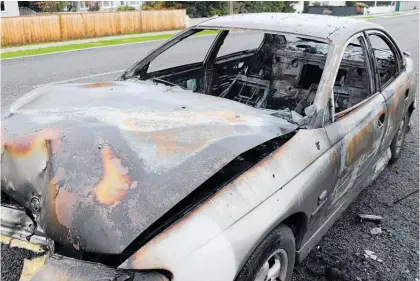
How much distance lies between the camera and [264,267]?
210 cm

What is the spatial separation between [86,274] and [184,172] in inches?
24.9

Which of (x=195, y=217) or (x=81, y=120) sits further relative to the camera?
(x=81, y=120)

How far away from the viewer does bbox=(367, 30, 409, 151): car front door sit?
3.51 meters

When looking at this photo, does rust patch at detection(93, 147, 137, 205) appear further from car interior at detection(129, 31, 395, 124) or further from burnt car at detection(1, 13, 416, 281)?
car interior at detection(129, 31, 395, 124)

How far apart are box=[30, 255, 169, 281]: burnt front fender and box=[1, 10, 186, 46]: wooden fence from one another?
15051 mm

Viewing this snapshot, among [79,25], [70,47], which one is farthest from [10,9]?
[70,47]

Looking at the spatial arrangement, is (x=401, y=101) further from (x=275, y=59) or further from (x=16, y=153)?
(x=16, y=153)

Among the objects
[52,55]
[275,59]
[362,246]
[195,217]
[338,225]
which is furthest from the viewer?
[52,55]

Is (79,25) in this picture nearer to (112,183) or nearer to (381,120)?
(381,120)

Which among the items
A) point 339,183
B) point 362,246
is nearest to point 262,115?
point 339,183

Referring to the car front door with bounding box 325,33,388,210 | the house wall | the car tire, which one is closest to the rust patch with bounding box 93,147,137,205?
the car front door with bounding box 325,33,388,210

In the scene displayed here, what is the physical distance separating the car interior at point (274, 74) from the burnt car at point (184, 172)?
54 centimetres

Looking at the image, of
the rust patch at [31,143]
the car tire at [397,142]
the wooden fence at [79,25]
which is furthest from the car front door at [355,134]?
the wooden fence at [79,25]

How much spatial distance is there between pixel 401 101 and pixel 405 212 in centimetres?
106
